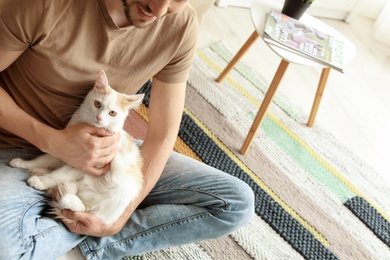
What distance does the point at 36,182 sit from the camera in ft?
3.17

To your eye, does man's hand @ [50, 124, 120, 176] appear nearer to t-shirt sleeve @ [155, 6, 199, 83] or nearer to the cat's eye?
the cat's eye

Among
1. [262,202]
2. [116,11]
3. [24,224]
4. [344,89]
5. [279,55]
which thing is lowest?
[262,202]

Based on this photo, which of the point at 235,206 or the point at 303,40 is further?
the point at 303,40

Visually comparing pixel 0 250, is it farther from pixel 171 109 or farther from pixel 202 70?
pixel 202 70

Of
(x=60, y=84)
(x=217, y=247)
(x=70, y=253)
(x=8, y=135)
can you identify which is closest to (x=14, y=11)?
(x=60, y=84)

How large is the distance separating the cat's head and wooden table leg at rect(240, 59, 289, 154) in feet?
2.47

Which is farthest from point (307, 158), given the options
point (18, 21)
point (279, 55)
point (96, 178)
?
point (18, 21)

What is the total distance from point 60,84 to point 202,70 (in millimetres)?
1196

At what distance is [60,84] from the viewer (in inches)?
37.9

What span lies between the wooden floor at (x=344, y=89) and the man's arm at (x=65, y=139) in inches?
Answer: 53.8

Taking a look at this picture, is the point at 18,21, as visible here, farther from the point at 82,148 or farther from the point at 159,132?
the point at 159,132

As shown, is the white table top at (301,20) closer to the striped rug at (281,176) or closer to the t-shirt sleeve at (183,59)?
the striped rug at (281,176)

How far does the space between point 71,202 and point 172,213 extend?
0.27 meters

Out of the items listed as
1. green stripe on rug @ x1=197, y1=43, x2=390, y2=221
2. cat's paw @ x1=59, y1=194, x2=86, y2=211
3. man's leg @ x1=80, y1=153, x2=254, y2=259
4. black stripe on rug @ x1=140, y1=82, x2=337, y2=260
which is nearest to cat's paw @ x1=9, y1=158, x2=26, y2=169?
cat's paw @ x1=59, y1=194, x2=86, y2=211
